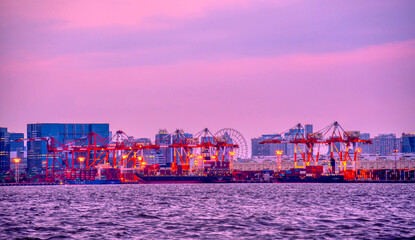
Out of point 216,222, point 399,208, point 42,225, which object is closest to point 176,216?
point 216,222

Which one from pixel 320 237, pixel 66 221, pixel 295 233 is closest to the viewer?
pixel 320 237

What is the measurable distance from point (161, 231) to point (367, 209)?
32054 mm

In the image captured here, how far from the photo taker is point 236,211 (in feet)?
233

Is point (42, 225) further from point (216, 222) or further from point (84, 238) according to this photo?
point (216, 222)

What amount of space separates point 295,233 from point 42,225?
78.2ft

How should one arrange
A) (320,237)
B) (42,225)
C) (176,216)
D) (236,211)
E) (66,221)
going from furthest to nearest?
(236,211), (176,216), (66,221), (42,225), (320,237)

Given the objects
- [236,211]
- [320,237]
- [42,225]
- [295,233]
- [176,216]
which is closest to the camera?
[320,237]

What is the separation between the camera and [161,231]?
50.1 meters

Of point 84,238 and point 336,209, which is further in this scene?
point 336,209

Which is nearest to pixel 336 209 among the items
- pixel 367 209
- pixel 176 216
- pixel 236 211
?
pixel 367 209

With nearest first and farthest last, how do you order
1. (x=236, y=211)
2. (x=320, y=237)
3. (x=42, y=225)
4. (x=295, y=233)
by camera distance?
(x=320, y=237) < (x=295, y=233) < (x=42, y=225) < (x=236, y=211)

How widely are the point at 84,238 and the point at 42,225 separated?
11783 mm

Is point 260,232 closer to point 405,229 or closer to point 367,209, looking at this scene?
point 405,229

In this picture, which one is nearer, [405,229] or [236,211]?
[405,229]
